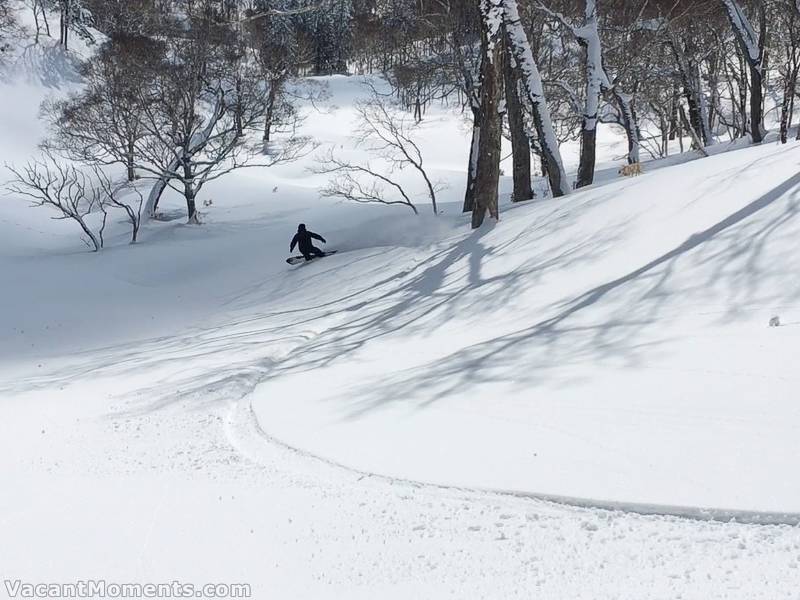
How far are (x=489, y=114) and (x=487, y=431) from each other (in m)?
8.95

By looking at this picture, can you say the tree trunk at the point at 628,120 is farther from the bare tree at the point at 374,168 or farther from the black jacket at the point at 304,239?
the black jacket at the point at 304,239

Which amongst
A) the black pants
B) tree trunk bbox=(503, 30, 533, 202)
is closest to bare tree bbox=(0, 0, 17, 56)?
the black pants

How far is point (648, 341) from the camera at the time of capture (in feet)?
15.4

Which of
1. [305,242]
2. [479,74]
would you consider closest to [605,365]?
[479,74]

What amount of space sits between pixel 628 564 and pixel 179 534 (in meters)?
2.10

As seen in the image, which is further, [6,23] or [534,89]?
[6,23]

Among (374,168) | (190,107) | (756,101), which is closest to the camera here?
(756,101)

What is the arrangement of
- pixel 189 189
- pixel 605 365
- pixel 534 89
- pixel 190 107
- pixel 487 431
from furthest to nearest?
pixel 190 107, pixel 189 189, pixel 534 89, pixel 605 365, pixel 487 431

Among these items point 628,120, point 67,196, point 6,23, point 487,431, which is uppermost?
point 6,23

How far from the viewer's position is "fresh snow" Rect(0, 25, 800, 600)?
108 inches

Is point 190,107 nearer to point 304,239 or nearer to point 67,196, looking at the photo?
point 67,196

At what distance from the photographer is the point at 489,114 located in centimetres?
1195

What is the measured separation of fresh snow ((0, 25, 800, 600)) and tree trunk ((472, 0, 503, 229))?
86.6 inches

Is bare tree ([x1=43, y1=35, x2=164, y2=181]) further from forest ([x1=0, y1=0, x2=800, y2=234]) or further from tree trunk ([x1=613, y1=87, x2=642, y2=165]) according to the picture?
tree trunk ([x1=613, y1=87, x2=642, y2=165])
